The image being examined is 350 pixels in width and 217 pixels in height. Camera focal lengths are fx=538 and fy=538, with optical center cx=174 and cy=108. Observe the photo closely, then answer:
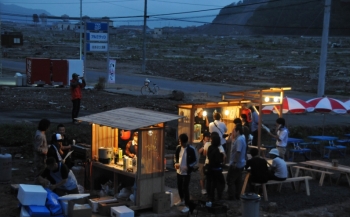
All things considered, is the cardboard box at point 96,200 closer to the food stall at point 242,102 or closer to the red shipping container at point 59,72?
the food stall at point 242,102

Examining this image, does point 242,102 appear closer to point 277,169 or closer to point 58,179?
point 277,169

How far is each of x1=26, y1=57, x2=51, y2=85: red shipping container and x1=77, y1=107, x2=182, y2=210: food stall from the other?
21.7 m

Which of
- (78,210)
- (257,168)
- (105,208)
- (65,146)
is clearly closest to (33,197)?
(78,210)

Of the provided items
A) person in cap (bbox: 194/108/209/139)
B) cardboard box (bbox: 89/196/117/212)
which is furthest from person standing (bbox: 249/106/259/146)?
cardboard box (bbox: 89/196/117/212)

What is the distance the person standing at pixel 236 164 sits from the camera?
12109 mm

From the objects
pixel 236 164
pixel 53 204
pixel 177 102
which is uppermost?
pixel 177 102

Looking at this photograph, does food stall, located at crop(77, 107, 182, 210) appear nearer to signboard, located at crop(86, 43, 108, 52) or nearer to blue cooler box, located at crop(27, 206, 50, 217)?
blue cooler box, located at crop(27, 206, 50, 217)

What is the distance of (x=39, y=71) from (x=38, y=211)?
2443 cm

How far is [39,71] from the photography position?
108ft

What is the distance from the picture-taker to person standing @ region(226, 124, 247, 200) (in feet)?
39.7

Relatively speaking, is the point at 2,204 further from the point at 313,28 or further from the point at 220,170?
the point at 313,28

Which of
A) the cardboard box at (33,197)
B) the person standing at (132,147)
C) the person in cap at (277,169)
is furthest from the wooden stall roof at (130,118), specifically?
the person in cap at (277,169)

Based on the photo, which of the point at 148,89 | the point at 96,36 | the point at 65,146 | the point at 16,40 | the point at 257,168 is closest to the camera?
the point at 257,168

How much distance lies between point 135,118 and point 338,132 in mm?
14583
